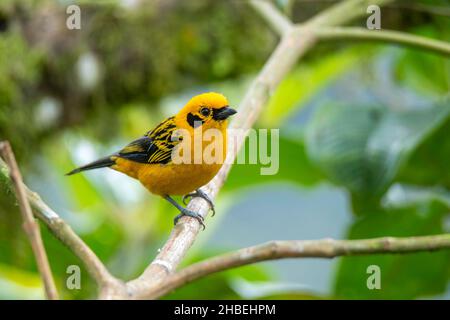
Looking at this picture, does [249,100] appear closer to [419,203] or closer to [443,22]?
[419,203]

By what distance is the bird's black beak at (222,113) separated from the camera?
252 centimetres

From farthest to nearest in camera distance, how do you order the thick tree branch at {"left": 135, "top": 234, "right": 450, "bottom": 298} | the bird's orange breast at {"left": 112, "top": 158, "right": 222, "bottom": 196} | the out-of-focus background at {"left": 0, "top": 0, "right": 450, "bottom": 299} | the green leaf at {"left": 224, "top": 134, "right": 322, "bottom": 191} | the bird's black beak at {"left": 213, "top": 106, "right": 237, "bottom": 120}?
the green leaf at {"left": 224, "top": 134, "right": 322, "bottom": 191} → the out-of-focus background at {"left": 0, "top": 0, "right": 450, "bottom": 299} → the bird's black beak at {"left": 213, "top": 106, "right": 237, "bottom": 120} → the bird's orange breast at {"left": 112, "top": 158, "right": 222, "bottom": 196} → the thick tree branch at {"left": 135, "top": 234, "right": 450, "bottom": 298}

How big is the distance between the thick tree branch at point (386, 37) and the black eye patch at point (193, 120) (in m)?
0.79

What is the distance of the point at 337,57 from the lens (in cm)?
426

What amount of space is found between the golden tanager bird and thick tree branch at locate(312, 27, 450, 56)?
0.74 m

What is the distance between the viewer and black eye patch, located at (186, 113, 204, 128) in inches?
102

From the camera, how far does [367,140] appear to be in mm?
3123

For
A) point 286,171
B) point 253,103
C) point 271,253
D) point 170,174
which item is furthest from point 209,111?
point 271,253

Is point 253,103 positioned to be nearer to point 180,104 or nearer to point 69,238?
point 69,238

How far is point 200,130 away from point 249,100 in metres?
0.22

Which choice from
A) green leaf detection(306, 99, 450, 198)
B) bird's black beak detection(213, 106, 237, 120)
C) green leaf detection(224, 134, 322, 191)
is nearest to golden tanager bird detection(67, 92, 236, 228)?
bird's black beak detection(213, 106, 237, 120)

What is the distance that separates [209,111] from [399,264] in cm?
114

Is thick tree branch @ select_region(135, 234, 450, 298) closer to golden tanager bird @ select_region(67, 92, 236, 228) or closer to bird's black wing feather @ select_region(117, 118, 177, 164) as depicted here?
golden tanager bird @ select_region(67, 92, 236, 228)
